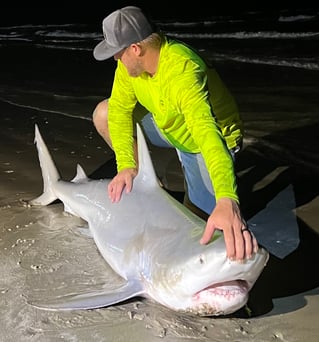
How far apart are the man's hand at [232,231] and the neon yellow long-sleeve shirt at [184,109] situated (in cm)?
8

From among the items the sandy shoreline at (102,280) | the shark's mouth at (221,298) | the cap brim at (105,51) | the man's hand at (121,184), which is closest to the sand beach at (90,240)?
the sandy shoreline at (102,280)

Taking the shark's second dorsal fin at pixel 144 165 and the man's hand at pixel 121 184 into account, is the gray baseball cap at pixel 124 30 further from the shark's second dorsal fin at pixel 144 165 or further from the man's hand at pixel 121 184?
the man's hand at pixel 121 184

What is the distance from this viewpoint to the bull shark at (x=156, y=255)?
7.46ft

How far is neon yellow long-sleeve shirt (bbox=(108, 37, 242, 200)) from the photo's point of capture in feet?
8.20

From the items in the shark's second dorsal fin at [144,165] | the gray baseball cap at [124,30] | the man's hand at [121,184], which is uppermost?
the gray baseball cap at [124,30]

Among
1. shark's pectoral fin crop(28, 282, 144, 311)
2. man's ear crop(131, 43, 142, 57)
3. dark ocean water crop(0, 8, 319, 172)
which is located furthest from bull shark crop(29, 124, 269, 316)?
dark ocean water crop(0, 8, 319, 172)

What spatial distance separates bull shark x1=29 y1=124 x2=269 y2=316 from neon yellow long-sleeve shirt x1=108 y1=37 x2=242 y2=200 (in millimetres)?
239

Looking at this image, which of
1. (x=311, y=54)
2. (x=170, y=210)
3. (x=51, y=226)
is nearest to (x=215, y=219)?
(x=170, y=210)

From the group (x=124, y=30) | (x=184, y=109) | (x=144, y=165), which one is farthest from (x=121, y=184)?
(x=124, y=30)

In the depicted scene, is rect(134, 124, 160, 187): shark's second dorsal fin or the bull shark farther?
rect(134, 124, 160, 187): shark's second dorsal fin

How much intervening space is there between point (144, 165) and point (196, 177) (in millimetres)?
550

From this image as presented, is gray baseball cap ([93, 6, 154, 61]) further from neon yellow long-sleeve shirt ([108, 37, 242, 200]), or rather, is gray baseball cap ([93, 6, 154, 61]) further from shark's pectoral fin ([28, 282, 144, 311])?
shark's pectoral fin ([28, 282, 144, 311])

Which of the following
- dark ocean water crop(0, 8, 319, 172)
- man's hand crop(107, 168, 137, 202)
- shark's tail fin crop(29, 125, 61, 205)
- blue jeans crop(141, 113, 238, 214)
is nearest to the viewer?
man's hand crop(107, 168, 137, 202)

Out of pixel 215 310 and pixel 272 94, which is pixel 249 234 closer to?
pixel 215 310
